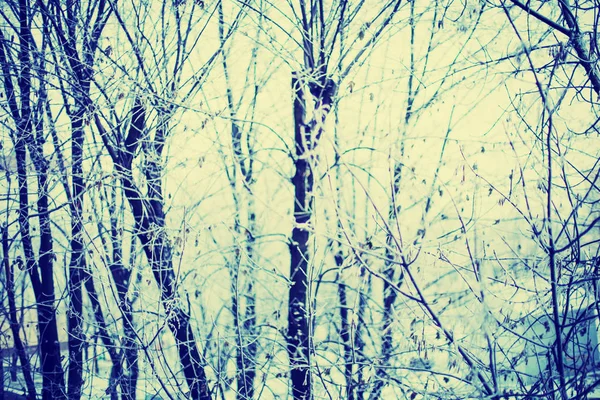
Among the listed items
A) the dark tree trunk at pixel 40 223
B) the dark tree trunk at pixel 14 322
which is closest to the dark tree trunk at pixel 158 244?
the dark tree trunk at pixel 40 223

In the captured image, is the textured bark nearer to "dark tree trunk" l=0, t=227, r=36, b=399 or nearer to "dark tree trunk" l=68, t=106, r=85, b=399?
"dark tree trunk" l=68, t=106, r=85, b=399

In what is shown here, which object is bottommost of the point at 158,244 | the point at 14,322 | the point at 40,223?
the point at 14,322

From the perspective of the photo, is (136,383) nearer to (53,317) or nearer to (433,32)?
(53,317)

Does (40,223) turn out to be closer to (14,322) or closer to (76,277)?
(76,277)

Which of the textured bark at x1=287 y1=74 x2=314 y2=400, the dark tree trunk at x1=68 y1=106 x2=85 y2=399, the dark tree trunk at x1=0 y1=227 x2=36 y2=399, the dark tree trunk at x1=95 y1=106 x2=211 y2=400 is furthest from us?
the dark tree trunk at x1=0 y1=227 x2=36 y2=399

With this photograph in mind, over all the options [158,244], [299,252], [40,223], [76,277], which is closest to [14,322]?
[76,277]

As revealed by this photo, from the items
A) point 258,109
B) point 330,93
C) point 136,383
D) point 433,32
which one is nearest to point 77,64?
point 258,109

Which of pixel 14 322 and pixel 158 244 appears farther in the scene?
pixel 14 322

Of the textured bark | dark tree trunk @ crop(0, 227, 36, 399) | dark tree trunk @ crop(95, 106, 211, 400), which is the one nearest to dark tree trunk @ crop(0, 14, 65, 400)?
dark tree trunk @ crop(0, 227, 36, 399)

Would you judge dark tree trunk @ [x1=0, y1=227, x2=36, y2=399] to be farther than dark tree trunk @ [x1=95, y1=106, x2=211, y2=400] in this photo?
Yes

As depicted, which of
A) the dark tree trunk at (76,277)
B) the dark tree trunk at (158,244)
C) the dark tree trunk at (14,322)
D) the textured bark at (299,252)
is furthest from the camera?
the dark tree trunk at (14,322)

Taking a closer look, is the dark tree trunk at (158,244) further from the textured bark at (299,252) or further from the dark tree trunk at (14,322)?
the dark tree trunk at (14,322)

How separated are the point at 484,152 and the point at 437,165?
52 cm

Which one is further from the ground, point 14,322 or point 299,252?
point 299,252
